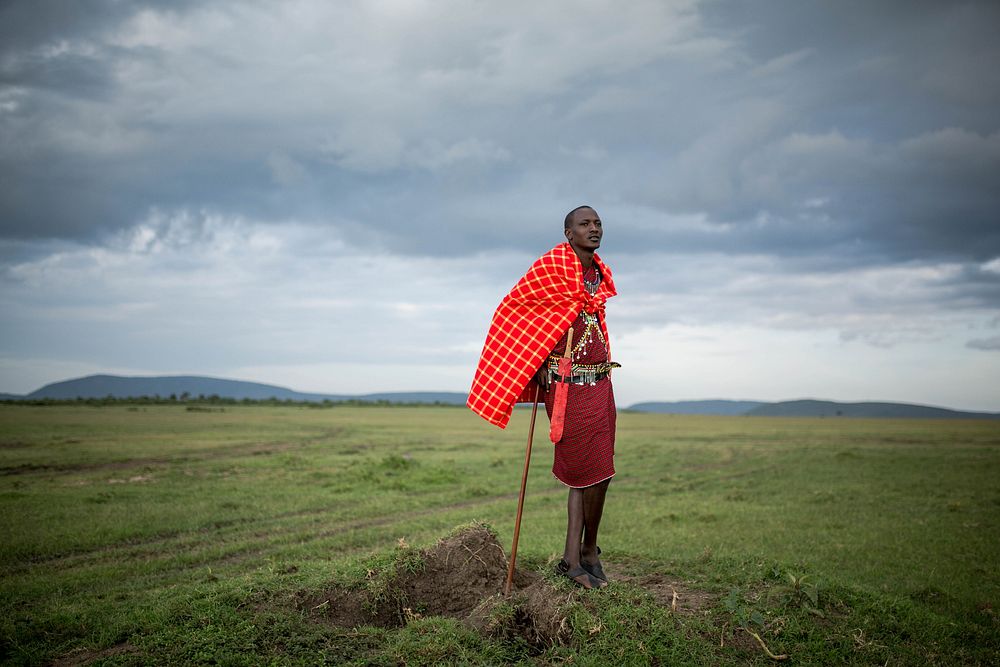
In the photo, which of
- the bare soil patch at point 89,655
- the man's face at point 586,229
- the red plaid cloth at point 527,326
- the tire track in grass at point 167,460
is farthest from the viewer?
the tire track in grass at point 167,460

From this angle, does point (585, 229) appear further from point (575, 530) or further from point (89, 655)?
point (89, 655)

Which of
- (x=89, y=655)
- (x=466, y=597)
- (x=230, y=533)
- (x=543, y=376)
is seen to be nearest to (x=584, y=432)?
(x=543, y=376)

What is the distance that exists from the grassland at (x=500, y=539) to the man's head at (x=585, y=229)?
3.12 metres

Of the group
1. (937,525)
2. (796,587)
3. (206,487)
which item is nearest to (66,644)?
(796,587)

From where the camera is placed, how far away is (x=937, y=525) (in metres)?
11.4

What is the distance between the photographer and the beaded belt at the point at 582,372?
590 cm

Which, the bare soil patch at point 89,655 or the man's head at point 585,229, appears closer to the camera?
the bare soil patch at point 89,655

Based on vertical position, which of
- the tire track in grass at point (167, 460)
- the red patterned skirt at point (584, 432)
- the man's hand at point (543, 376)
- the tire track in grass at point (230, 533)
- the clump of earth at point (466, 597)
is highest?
the man's hand at point (543, 376)

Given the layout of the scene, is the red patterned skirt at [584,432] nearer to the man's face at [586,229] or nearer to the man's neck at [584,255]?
the man's neck at [584,255]

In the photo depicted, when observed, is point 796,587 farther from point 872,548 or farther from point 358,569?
point 872,548

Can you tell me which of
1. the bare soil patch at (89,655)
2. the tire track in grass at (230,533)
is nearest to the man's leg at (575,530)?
the bare soil patch at (89,655)

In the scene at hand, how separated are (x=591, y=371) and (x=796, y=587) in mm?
2715

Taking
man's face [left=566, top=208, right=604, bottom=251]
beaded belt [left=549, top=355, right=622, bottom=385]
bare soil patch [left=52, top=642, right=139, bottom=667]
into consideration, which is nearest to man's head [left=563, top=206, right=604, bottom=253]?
man's face [left=566, top=208, right=604, bottom=251]

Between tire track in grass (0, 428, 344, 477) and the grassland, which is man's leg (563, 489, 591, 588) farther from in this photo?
tire track in grass (0, 428, 344, 477)
